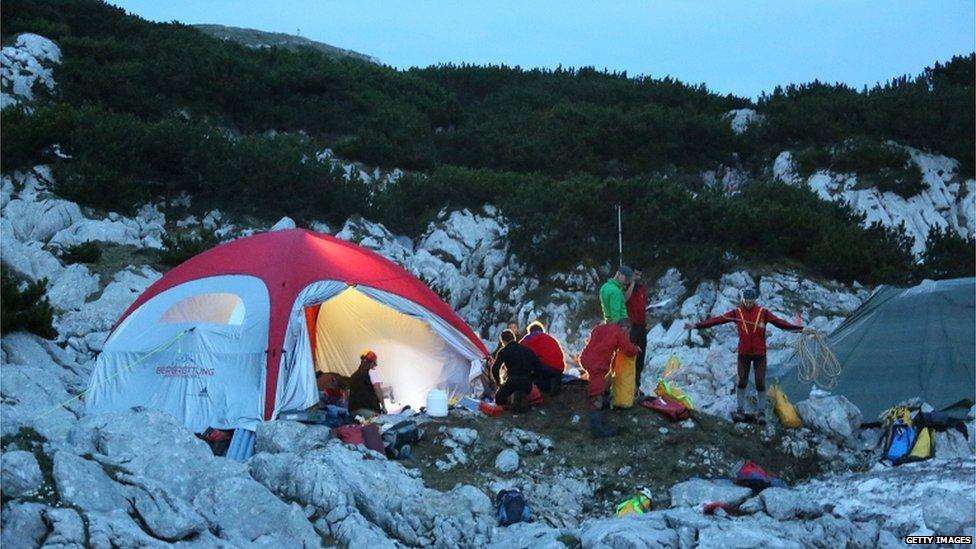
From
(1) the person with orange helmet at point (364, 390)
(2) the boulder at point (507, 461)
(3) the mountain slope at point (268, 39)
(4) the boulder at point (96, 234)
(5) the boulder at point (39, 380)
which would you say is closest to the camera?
(2) the boulder at point (507, 461)

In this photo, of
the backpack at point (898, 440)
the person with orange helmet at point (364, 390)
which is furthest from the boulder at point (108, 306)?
the backpack at point (898, 440)

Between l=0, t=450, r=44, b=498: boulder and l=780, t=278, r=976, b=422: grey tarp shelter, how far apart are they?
833 centimetres

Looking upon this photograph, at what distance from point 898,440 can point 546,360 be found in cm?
355

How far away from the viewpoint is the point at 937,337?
43.1ft

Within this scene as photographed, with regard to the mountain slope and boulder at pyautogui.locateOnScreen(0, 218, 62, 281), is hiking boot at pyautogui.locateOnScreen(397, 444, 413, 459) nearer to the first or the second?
boulder at pyautogui.locateOnScreen(0, 218, 62, 281)

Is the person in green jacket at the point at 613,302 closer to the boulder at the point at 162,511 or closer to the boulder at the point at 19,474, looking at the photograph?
the boulder at the point at 162,511

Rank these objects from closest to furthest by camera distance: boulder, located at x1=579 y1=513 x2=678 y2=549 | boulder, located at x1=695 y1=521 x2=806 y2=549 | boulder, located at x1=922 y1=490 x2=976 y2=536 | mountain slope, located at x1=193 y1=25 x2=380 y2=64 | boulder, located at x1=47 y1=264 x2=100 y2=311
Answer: boulder, located at x1=579 y1=513 x2=678 y2=549
boulder, located at x1=695 y1=521 x2=806 y2=549
boulder, located at x1=922 y1=490 x2=976 y2=536
boulder, located at x1=47 y1=264 x2=100 y2=311
mountain slope, located at x1=193 y1=25 x2=380 y2=64

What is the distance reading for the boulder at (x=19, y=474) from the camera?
732 cm

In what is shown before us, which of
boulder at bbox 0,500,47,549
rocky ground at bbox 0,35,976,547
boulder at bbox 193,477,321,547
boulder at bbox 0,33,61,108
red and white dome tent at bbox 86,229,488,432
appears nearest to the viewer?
boulder at bbox 0,500,47,549

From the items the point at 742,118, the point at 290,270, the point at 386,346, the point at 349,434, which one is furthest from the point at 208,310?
the point at 742,118

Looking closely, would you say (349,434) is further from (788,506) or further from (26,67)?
(26,67)

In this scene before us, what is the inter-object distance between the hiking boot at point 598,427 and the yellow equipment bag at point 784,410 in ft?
5.97

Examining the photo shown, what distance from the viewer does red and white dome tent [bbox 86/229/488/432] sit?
39.9 feet

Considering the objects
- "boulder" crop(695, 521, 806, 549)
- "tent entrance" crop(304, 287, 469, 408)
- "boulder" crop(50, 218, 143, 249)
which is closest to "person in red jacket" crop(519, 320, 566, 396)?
"tent entrance" crop(304, 287, 469, 408)
